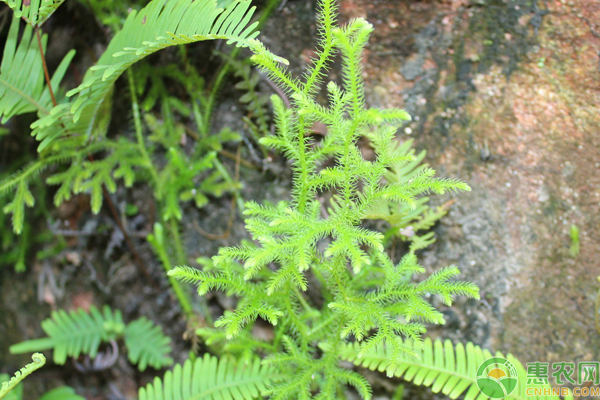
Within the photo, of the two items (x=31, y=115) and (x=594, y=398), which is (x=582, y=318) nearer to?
(x=594, y=398)

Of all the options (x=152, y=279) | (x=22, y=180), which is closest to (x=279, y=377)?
(x=152, y=279)

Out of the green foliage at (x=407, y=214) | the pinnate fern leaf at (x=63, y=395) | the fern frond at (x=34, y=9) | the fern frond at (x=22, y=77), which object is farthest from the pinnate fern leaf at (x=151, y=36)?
the pinnate fern leaf at (x=63, y=395)

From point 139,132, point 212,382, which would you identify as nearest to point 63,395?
point 212,382

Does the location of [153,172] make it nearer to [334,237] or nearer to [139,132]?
[139,132]

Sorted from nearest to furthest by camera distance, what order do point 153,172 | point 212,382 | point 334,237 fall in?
point 334,237 < point 212,382 < point 153,172

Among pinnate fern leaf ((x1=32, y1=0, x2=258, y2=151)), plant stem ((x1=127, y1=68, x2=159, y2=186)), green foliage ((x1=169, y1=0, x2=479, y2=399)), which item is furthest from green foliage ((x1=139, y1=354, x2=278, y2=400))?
pinnate fern leaf ((x1=32, y1=0, x2=258, y2=151))

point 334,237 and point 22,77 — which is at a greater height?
point 22,77
